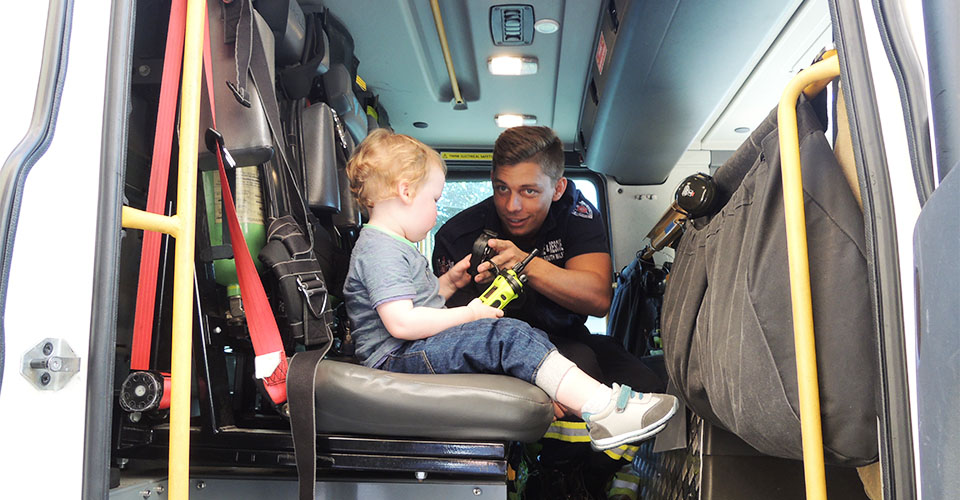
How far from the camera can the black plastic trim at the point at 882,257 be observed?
92 cm

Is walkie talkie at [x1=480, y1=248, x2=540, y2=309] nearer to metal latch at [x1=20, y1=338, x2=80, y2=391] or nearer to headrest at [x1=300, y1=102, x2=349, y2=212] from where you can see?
headrest at [x1=300, y1=102, x2=349, y2=212]

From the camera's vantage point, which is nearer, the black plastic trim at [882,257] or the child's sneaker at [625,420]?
the black plastic trim at [882,257]

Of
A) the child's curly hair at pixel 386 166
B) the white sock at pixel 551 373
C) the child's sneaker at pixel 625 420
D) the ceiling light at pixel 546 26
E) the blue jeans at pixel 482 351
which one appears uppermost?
the ceiling light at pixel 546 26

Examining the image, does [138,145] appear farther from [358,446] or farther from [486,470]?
[486,470]

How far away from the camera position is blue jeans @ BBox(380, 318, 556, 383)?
1778 millimetres

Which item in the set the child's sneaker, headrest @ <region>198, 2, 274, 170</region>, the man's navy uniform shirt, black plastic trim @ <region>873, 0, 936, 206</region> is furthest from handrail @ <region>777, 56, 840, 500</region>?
the man's navy uniform shirt

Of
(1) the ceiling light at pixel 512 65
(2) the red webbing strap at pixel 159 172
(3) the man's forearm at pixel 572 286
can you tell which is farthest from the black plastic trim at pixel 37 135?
(1) the ceiling light at pixel 512 65

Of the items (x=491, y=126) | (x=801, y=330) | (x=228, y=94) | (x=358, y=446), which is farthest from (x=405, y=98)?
(x=801, y=330)

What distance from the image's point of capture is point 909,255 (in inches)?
36.4

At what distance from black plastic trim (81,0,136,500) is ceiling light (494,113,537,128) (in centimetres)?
291

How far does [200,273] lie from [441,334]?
65 cm

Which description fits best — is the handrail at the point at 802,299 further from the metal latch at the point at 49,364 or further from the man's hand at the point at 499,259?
the man's hand at the point at 499,259

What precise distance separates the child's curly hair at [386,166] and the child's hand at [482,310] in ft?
1.47

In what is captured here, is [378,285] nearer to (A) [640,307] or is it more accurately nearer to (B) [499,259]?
(B) [499,259]
